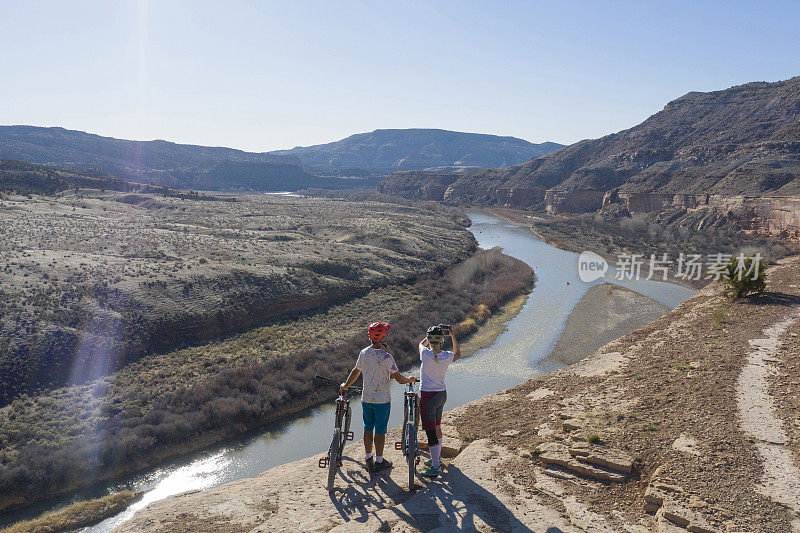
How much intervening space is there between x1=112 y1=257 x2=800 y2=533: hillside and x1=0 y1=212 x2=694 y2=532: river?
232 inches

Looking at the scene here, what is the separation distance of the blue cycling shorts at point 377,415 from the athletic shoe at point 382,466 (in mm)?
625

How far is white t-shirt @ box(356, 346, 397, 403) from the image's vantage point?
6.90 m

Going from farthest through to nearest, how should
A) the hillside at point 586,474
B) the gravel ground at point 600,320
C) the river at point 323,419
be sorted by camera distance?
the gravel ground at point 600,320
the river at point 323,419
the hillside at point 586,474

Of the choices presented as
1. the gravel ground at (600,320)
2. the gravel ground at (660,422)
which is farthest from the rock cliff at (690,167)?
the gravel ground at (660,422)

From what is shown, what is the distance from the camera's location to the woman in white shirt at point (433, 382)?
6832mm

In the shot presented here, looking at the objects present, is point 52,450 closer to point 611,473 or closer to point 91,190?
point 611,473

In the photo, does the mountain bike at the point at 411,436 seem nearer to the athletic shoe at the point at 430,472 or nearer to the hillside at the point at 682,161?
the athletic shoe at the point at 430,472

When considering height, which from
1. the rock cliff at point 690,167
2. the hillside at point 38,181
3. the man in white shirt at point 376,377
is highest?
the rock cliff at point 690,167

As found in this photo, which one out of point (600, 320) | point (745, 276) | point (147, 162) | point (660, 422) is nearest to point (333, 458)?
point (660, 422)

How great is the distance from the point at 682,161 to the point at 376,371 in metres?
87.8

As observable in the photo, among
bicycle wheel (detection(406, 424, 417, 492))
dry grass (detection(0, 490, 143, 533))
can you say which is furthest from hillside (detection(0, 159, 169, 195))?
bicycle wheel (detection(406, 424, 417, 492))

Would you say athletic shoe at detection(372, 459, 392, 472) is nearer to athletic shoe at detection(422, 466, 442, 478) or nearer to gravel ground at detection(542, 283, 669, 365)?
athletic shoe at detection(422, 466, 442, 478)

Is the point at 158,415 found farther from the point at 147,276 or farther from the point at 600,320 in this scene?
the point at 600,320

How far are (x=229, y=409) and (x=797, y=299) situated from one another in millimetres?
21283
